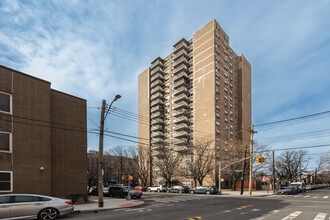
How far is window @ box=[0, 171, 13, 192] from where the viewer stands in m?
14.9

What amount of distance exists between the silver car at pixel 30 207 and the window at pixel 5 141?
6306 mm

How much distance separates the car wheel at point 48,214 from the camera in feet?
35.9

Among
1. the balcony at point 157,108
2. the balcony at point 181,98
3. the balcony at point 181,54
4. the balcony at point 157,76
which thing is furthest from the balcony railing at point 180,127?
the balcony at point 181,54

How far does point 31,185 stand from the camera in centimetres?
1625

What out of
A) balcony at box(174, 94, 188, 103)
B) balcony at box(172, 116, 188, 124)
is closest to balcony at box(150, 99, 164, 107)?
balcony at box(174, 94, 188, 103)

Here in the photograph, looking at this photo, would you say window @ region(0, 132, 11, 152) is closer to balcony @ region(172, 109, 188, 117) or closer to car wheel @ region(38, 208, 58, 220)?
car wheel @ region(38, 208, 58, 220)

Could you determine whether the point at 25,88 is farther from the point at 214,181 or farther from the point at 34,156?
the point at 214,181

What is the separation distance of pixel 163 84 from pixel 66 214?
263 ft

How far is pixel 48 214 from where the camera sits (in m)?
11.1

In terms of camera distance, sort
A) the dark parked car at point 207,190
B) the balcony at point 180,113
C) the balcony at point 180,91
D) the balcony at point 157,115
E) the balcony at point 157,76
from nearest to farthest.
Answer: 1. the dark parked car at point 207,190
2. the balcony at point 180,113
3. the balcony at point 180,91
4. the balcony at point 157,115
5. the balcony at point 157,76

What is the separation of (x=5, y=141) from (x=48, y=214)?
7.70 metres

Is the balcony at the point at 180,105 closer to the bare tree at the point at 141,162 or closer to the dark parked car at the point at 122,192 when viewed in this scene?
the bare tree at the point at 141,162

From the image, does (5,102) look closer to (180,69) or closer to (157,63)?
(180,69)

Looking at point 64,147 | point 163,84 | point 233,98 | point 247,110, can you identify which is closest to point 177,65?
point 163,84
